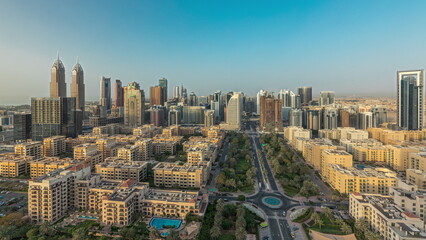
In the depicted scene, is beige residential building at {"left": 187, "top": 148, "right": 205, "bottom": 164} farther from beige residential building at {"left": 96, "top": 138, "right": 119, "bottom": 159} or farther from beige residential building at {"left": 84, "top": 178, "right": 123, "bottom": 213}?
beige residential building at {"left": 96, "top": 138, "right": 119, "bottom": 159}

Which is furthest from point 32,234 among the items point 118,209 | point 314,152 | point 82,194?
point 314,152

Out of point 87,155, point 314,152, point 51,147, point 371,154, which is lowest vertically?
point 371,154

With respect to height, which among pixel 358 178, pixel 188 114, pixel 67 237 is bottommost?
pixel 67 237

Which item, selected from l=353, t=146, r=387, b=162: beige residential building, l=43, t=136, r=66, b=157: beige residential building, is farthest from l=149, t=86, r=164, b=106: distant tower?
l=353, t=146, r=387, b=162: beige residential building

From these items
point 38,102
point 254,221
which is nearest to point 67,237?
point 254,221

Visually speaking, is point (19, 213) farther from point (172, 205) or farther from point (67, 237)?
point (172, 205)

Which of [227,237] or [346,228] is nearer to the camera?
[227,237]

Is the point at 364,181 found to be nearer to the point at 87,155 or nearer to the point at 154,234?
the point at 154,234
